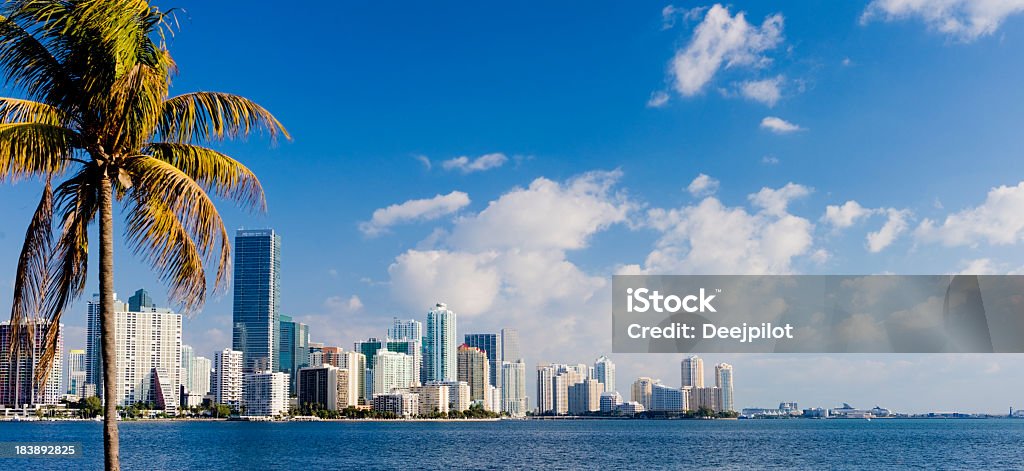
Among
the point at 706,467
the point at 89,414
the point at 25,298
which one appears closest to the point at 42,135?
the point at 25,298

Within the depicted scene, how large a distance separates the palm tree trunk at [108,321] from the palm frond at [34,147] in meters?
0.47

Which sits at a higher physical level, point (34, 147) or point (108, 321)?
point (34, 147)

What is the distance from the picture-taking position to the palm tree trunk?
9.06 meters

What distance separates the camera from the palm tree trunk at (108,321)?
9.06 meters

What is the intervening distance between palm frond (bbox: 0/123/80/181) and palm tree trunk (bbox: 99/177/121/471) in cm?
47

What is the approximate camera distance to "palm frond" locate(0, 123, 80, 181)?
875 cm

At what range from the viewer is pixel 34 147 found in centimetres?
897

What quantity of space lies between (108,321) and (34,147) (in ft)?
5.55

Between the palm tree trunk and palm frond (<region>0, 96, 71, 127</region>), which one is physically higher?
palm frond (<region>0, 96, 71, 127</region>)

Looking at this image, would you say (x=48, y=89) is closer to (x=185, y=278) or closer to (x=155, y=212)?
(x=155, y=212)

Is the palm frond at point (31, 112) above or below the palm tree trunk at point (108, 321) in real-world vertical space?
above

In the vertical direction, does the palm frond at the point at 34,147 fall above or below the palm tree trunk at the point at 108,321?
above

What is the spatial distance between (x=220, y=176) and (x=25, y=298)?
2201 mm

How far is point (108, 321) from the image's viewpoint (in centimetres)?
925
